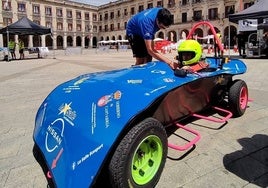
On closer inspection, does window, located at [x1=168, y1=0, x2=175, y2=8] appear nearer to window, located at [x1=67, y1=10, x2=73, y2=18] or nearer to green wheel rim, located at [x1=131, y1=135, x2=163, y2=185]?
window, located at [x1=67, y1=10, x2=73, y2=18]

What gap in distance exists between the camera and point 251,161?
2480mm

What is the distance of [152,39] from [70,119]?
6.21 feet

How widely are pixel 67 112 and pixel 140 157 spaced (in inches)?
25.5

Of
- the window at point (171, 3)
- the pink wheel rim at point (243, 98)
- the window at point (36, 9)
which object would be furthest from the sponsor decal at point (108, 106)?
the window at point (36, 9)

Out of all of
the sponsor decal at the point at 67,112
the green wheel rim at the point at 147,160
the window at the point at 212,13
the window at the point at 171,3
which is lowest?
the green wheel rim at the point at 147,160

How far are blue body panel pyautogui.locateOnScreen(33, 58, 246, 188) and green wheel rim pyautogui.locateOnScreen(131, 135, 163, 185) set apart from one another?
0.30m

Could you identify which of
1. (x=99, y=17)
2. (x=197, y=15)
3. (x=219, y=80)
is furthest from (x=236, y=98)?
(x=99, y=17)

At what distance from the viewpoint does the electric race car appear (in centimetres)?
172

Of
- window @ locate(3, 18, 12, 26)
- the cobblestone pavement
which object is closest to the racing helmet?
the cobblestone pavement

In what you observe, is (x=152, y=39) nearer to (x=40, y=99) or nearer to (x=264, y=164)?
(x=264, y=164)

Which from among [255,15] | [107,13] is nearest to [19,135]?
[255,15]

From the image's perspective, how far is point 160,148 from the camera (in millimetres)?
2100

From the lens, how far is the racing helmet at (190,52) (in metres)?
3.21

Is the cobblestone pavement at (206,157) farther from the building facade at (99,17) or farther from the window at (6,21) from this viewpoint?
the window at (6,21)
